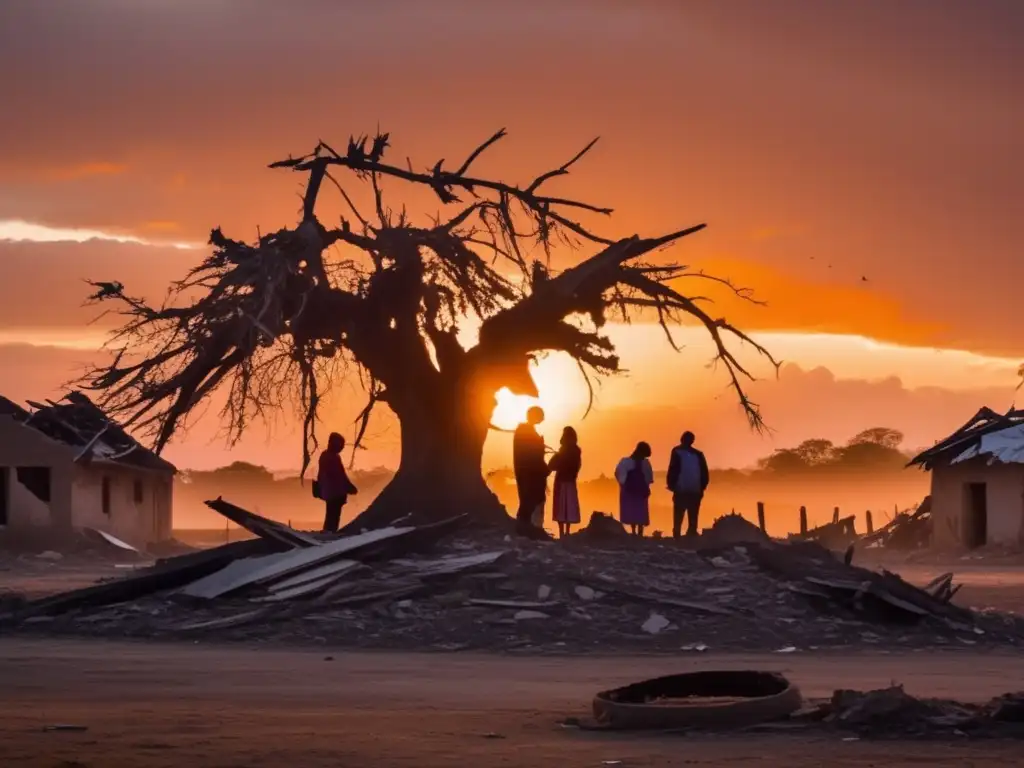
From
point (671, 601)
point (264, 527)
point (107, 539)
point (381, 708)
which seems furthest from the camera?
point (107, 539)

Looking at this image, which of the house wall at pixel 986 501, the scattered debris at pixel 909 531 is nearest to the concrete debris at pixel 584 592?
the house wall at pixel 986 501

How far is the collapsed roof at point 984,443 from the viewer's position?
49.5m

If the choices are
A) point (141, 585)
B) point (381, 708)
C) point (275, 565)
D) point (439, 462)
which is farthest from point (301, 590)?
point (381, 708)

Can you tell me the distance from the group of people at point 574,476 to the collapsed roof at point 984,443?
26.2 metres

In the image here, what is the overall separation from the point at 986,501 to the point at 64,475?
27.3 m

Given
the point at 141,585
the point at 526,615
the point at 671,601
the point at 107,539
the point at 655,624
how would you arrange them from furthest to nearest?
1. the point at 107,539
2. the point at 141,585
3. the point at 671,601
4. the point at 526,615
5. the point at 655,624

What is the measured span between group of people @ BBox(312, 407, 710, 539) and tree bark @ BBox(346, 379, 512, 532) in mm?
1062

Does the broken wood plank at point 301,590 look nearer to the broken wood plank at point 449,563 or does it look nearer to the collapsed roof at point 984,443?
the broken wood plank at point 449,563

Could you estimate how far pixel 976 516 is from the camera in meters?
52.4

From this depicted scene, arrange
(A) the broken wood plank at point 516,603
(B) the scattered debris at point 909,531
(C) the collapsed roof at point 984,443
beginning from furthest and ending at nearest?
(B) the scattered debris at point 909,531
(C) the collapsed roof at point 984,443
(A) the broken wood plank at point 516,603

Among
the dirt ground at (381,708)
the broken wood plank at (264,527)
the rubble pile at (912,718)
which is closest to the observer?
the dirt ground at (381,708)

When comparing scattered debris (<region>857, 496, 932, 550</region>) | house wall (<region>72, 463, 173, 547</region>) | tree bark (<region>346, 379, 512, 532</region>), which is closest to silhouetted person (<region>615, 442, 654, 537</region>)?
tree bark (<region>346, 379, 512, 532</region>)

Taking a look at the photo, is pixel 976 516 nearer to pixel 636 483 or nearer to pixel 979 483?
pixel 979 483

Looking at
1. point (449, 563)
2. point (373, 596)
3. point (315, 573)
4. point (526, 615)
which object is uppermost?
point (449, 563)
